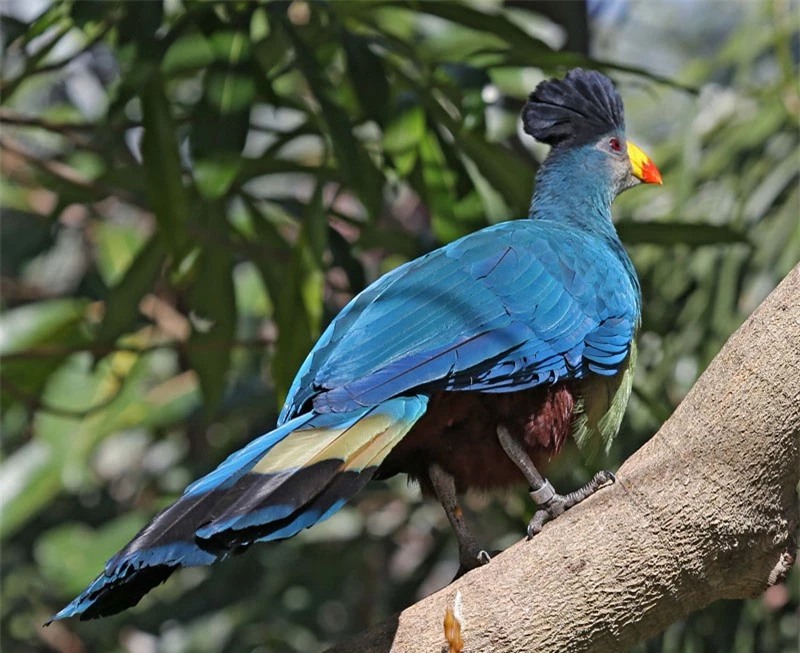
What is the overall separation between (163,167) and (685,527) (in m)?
1.90

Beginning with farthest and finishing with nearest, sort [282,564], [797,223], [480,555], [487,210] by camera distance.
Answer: [282,564]
[797,223]
[487,210]
[480,555]

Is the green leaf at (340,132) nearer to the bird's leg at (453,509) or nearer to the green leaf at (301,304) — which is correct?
the green leaf at (301,304)

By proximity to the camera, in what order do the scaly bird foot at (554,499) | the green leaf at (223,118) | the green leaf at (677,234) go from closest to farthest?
the scaly bird foot at (554,499)
the green leaf at (223,118)
the green leaf at (677,234)

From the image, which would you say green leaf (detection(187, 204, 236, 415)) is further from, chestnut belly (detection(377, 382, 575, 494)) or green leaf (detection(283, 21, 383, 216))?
chestnut belly (detection(377, 382, 575, 494))

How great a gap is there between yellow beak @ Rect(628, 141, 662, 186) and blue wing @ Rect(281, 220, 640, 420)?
Answer: 62 cm

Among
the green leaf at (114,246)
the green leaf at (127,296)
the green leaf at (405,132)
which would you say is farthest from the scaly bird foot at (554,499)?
the green leaf at (114,246)

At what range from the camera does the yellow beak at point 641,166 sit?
3879 millimetres

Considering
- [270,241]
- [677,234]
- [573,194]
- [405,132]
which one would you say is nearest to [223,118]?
[405,132]

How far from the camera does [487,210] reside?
404cm

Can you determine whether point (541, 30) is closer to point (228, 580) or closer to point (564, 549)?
point (228, 580)

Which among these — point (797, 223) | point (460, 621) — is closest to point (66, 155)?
point (797, 223)

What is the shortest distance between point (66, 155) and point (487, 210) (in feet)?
6.31

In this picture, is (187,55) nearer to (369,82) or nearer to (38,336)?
(369,82)

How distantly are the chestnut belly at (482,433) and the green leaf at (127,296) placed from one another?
1389 millimetres
